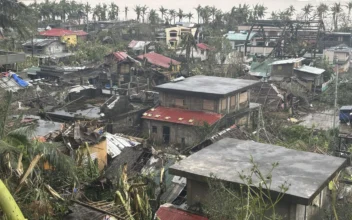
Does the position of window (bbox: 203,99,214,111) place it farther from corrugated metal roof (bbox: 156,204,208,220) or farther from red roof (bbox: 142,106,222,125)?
corrugated metal roof (bbox: 156,204,208,220)

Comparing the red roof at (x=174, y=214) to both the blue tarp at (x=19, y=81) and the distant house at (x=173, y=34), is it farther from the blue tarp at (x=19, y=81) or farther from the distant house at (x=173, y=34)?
the distant house at (x=173, y=34)

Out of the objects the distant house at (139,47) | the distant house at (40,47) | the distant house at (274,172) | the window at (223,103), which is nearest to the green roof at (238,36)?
the distant house at (139,47)

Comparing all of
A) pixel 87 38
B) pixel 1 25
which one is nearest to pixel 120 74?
pixel 1 25

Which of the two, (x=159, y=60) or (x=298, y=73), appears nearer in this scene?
(x=298, y=73)

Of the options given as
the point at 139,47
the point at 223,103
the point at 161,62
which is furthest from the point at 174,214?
the point at 139,47

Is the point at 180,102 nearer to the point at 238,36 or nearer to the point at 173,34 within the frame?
the point at 173,34
